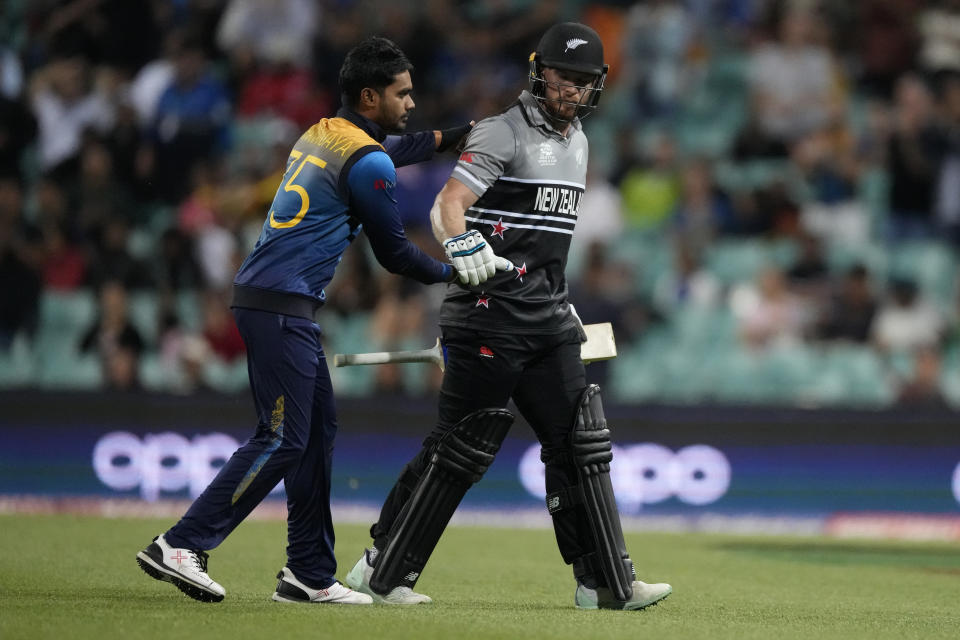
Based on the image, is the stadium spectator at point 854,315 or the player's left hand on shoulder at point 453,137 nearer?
the player's left hand on shoulder at point 453,137

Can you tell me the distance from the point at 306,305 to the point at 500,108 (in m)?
8.58

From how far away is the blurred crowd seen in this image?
480 inches

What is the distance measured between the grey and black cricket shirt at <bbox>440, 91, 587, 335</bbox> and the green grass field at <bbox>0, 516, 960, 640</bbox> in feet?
3.87

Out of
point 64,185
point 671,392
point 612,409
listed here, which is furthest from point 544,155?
point 64,185

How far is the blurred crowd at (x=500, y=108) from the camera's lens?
12203 millimetres

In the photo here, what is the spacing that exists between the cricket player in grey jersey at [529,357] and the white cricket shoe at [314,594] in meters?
0.07

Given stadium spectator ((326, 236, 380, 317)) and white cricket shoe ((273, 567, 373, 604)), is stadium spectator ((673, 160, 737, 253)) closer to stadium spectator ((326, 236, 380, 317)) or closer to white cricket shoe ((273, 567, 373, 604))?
stadium spectator ((326, 236, 380, 317))

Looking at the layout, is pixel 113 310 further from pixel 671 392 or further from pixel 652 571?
pixel 652 571

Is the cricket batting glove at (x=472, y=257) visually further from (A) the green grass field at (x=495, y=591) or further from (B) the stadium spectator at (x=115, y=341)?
(B) the stadium spectator at (x=115, y=341)

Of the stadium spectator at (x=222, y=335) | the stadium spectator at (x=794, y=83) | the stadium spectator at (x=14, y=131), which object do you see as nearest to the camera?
the stadium spectator at (x=222, y=335)

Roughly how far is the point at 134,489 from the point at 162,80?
16.2 ft

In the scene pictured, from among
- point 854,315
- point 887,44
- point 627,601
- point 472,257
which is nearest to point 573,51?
point 472,257

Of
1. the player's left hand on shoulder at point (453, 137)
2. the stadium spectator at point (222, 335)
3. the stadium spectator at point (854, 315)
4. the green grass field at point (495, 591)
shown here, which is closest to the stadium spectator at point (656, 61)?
the stadium spectator at point (854, 315)

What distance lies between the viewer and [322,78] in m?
14.3
